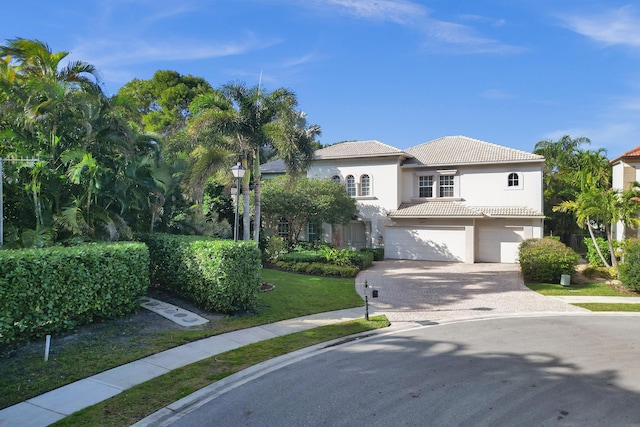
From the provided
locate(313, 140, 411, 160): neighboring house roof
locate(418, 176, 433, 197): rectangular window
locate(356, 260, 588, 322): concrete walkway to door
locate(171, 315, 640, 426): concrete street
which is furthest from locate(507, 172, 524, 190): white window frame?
locate(171, 315, 640, 426): concrete street

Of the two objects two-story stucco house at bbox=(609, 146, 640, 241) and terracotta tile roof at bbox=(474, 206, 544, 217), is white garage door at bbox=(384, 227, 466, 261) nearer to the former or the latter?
terracotta tile roof at bbox=(474, 206, 544, 217)

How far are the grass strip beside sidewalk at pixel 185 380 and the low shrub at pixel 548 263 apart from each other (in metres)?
11.0

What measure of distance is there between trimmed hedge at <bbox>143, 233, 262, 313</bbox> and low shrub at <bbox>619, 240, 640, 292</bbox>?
1422 cm

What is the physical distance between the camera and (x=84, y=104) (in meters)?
11.9

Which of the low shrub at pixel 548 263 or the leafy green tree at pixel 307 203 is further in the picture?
the leafy green tree at pixel 307 203

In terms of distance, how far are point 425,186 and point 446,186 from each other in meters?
1.28

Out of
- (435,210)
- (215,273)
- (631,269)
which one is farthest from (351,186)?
(215,273)

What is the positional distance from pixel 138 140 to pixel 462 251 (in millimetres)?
18404

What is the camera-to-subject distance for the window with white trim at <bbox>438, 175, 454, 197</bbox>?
2628 cm

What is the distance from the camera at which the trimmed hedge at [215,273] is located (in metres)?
11.1

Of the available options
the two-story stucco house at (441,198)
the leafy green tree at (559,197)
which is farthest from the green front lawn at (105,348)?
the leafy green tree at (559,197)

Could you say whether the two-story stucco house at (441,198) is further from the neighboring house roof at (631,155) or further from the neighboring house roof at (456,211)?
the neighboring house roof at (631,155)

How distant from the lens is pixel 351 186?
90.3 ft

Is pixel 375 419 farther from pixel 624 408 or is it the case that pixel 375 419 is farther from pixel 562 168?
pixel 562 168
